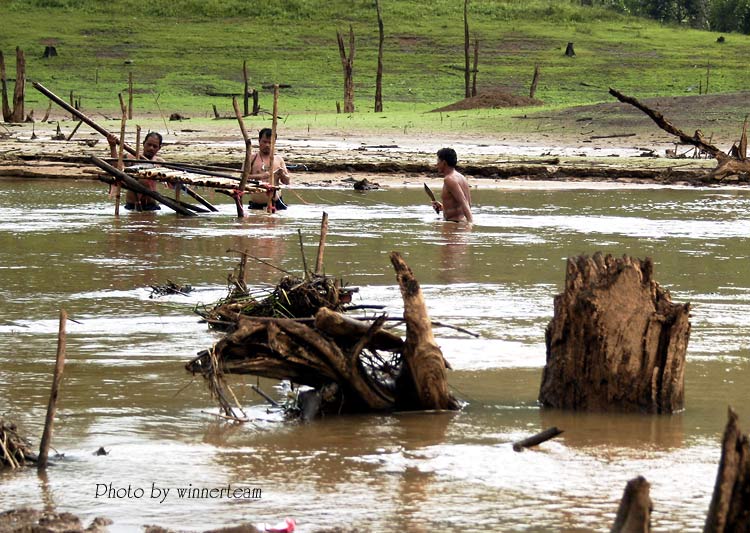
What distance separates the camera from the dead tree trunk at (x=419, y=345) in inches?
229

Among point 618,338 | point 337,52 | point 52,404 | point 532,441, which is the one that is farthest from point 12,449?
point 337,52

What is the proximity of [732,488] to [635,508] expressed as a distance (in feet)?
0.87

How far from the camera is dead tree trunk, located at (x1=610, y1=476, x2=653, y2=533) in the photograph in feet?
11.2

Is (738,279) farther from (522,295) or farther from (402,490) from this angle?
(402,490)

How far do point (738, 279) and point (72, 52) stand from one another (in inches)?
1805

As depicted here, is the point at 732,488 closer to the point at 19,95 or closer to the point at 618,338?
the point at 618,338

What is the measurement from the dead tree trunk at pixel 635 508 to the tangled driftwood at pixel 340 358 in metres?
2.40

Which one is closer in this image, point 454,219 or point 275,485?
point 275,485

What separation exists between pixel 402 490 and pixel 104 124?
99.2 ft

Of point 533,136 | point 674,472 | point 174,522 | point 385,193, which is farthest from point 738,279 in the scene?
point 533,136

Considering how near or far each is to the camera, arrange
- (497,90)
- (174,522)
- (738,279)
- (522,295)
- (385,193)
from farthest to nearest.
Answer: (497,90) < (385,193) < (738,279) < (522,295) < (174,522)

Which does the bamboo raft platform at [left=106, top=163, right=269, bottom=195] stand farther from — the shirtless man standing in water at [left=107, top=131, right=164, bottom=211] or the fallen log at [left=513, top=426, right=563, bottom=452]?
the fallen log at [left=513, top=426, right=563, bottom=452]

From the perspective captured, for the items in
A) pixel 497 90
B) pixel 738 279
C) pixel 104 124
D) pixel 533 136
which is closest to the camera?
pixel 738 279

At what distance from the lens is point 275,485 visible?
16.6ft
